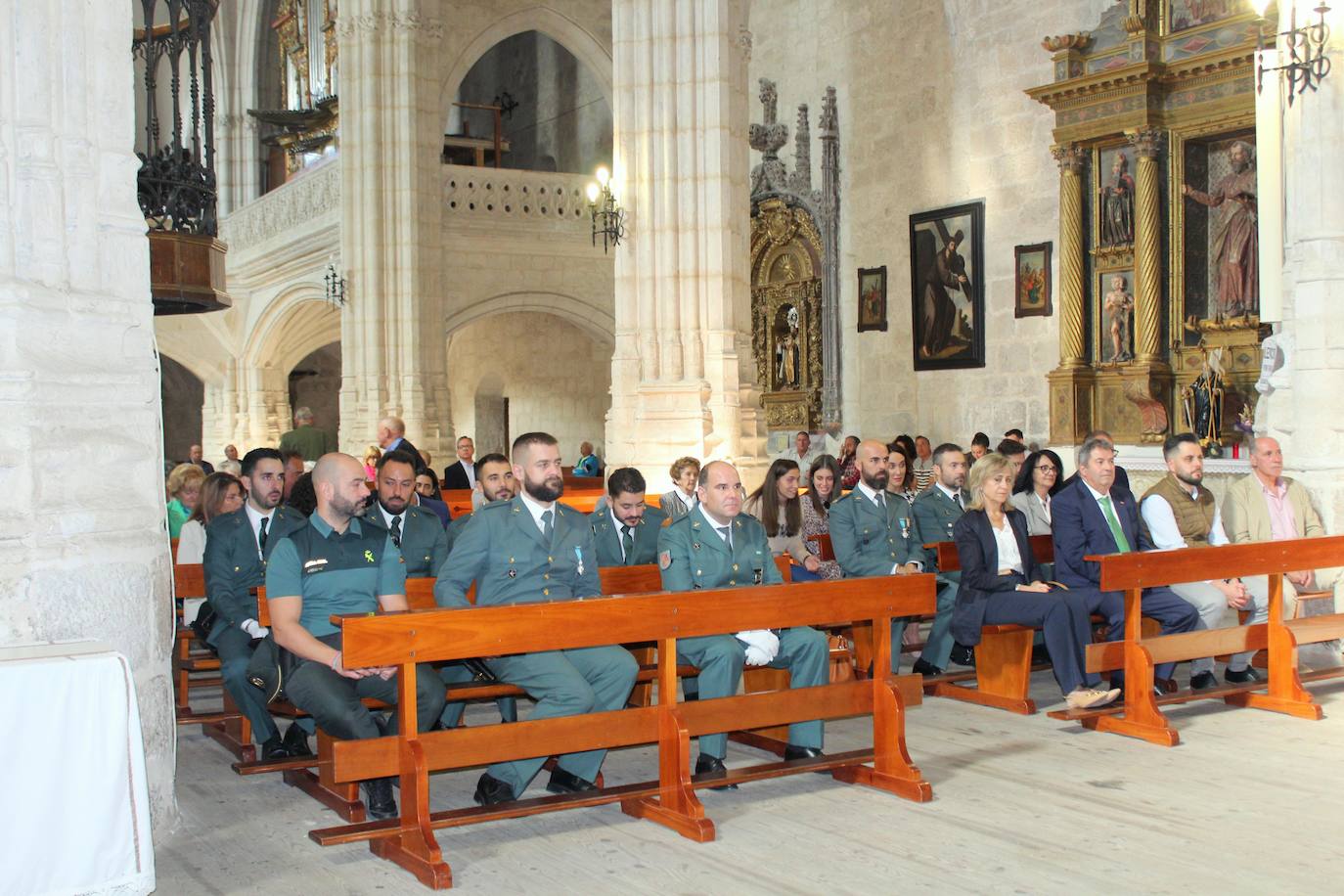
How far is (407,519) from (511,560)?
5.18 feet

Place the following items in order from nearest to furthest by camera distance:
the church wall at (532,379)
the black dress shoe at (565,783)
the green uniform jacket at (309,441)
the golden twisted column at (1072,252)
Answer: the black dress shoe at (565,783), the golden twisted column at (1072,252), the green uniform jacket at (309,441), the church wall at (532,379)

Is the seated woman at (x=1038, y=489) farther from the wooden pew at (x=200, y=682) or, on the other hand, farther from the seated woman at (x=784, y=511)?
the wooden pew at (x=200, y=682)

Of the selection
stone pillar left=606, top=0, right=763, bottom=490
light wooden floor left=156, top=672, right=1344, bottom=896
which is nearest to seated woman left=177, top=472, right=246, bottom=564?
light wooden floor left=156, top=672, right=1344, bottom=896

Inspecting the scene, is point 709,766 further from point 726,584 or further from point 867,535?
point 867,535

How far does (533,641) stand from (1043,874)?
168 cm

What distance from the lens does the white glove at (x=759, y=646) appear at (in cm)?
531

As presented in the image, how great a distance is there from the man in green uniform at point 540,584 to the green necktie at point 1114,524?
8.69ft

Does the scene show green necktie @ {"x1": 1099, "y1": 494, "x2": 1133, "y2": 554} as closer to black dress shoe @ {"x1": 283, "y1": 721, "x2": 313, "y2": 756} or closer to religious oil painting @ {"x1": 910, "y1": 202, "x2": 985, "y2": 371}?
black dress shoe @ {"x1": 283, "y1": 721, "x2": 313, "y2": 756}

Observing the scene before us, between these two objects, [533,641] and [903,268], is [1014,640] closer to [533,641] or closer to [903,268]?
[533,641]

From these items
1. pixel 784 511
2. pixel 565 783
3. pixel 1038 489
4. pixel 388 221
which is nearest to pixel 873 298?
pixel 388 221

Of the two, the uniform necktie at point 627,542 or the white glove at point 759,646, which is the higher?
the uniform necktie at point 627,542

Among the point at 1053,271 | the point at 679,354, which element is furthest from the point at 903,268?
the point at 679,354

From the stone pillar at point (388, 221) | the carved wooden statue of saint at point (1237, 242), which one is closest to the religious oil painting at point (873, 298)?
the carved wooden statue of saint at point (1237, 242)

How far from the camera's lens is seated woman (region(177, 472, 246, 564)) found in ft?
21.9
